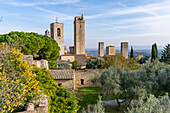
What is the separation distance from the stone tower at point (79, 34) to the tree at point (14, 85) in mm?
36031

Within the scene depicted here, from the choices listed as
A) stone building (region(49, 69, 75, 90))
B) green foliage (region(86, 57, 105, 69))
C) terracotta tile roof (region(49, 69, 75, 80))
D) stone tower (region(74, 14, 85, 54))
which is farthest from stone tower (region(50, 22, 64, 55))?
stone building (region(49, 69, 75, 90))

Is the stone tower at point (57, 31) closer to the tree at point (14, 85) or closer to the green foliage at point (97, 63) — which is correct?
the green foliage at point (97, 63)

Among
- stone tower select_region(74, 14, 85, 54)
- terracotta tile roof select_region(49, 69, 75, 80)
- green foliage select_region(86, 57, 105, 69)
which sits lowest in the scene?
terracotta tile roof select_region(49, 69, 75, 80)

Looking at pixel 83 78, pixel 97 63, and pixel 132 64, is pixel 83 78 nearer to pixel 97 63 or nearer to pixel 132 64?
pixel 97 63

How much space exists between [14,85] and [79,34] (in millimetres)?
37872

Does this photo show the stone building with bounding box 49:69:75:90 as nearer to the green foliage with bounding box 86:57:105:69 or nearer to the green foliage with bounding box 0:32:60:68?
the green foliage with bounding box 0:32:60:68

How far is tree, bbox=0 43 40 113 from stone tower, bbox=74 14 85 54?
36.0m

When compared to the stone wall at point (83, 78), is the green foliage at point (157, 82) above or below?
above

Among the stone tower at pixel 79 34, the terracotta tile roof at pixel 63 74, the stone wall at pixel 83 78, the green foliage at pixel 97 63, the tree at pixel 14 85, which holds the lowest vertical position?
the stone wall at pixel 83 78

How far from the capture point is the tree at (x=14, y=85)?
328 centimetres

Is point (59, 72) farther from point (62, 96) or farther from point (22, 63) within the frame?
point (22, 63)

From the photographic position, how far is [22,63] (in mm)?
4598

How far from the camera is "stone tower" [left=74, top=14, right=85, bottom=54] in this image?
4041 centimetres

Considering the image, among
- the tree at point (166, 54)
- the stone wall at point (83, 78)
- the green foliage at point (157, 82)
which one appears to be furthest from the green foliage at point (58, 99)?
the tree at point (166, 54)
